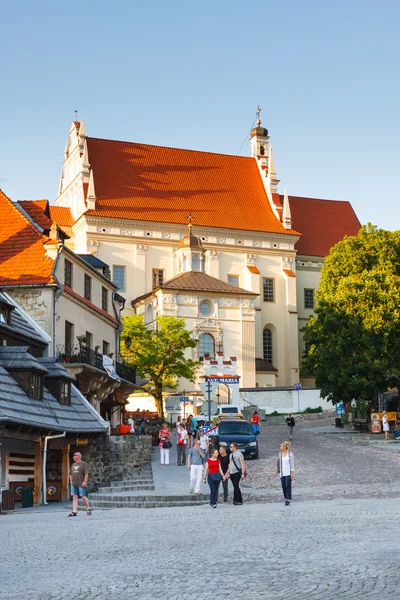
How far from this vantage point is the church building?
73.7 metres

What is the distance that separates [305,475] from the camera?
93.2 ft

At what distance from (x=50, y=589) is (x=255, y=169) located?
83.4 metres

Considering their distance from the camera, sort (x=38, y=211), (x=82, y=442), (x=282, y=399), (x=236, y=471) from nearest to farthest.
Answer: (x=236, y=471)
(x=82, y=442)
(x=38, y=211)
(x=282, y=399)

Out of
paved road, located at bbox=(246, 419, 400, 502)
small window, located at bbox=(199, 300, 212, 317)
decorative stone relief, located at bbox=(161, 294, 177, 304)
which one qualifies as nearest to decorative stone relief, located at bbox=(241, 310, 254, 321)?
small window, located at bbox=(199, 300, 212, 317)

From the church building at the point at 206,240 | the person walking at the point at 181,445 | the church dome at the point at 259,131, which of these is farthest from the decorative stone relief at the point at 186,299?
the person walking at the point at 181,445

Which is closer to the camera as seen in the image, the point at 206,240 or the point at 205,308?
the point at 205,308

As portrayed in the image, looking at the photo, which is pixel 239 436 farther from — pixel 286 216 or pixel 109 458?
→ pixel 286 216

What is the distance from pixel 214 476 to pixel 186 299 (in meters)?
50.6

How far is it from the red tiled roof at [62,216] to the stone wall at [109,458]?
51.0 meters

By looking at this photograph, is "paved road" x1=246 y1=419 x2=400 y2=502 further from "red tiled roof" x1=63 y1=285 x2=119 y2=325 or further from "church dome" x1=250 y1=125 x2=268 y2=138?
"church dome" x1=250 y1=125 x2=268 y2=138

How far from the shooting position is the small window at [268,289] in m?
83.4

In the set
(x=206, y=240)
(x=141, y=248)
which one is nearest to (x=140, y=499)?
(x=141, y=248)

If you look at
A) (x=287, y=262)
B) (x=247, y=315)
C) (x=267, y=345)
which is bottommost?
(x=267, y=345)

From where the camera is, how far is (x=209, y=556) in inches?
473
